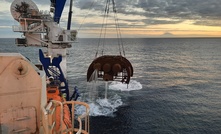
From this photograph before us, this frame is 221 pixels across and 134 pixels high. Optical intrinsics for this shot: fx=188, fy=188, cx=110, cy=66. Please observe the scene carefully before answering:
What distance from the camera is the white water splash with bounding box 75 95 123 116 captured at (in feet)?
94.1

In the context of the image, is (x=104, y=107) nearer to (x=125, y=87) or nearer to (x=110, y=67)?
(x=125, y=87)

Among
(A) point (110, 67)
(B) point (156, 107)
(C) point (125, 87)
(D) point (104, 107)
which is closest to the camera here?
(A) point (110, 67)

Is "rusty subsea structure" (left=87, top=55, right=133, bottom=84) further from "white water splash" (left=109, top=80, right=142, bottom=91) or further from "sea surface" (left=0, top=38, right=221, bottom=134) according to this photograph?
"white water splash" (left=109, top=80, right=142, bottom=91)

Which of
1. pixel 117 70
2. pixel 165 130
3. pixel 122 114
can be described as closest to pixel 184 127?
pixel 165 130

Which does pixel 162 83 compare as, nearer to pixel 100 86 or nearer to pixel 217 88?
pixel 217 88

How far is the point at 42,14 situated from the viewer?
26266mm

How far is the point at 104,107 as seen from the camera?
30.8 meters

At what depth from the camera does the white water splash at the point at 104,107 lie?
94.1ft

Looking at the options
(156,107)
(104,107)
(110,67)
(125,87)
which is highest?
(110,67)

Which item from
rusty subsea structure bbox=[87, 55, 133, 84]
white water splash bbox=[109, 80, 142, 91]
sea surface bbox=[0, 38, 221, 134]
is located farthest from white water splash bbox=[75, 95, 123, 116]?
rusty subsea structure bbox=[87, 55, 133, 84]

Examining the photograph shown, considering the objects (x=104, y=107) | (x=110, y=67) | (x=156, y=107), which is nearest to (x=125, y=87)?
(x=156, y=107)

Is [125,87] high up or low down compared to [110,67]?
down

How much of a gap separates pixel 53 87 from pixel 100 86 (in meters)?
26.5

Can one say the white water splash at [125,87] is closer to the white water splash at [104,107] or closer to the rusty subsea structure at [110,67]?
the white water splash at [104,107]
